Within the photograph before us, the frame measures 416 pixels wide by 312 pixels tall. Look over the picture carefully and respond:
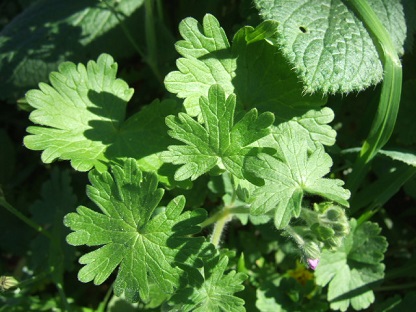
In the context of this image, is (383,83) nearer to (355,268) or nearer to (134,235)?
(355,268)

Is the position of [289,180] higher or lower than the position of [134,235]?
higher

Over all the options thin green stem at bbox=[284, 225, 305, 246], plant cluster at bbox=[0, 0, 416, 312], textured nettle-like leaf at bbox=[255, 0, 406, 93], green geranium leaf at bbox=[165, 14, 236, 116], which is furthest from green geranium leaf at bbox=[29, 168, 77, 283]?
textured nettle-like leaf at bbox=[255, 0, 406, 93]

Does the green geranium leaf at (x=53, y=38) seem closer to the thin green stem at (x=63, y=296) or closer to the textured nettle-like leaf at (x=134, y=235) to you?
the thin green stem at (x=63, y=296)

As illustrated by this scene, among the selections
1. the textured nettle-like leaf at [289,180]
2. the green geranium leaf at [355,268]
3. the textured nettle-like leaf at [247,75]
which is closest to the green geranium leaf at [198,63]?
the textured nettle-like leaf at [247,75]

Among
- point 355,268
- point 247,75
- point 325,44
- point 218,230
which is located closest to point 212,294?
point 218,230

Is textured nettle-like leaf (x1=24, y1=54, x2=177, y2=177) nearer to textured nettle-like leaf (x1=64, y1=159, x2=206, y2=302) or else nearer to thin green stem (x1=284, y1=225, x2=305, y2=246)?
textured nettle-like leaf (x1=64, y1=159, x2=206, y2=302)

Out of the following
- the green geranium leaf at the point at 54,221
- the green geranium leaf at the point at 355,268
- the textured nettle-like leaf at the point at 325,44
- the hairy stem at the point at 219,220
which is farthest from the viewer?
the green geranium leaf at the point at 54,221
